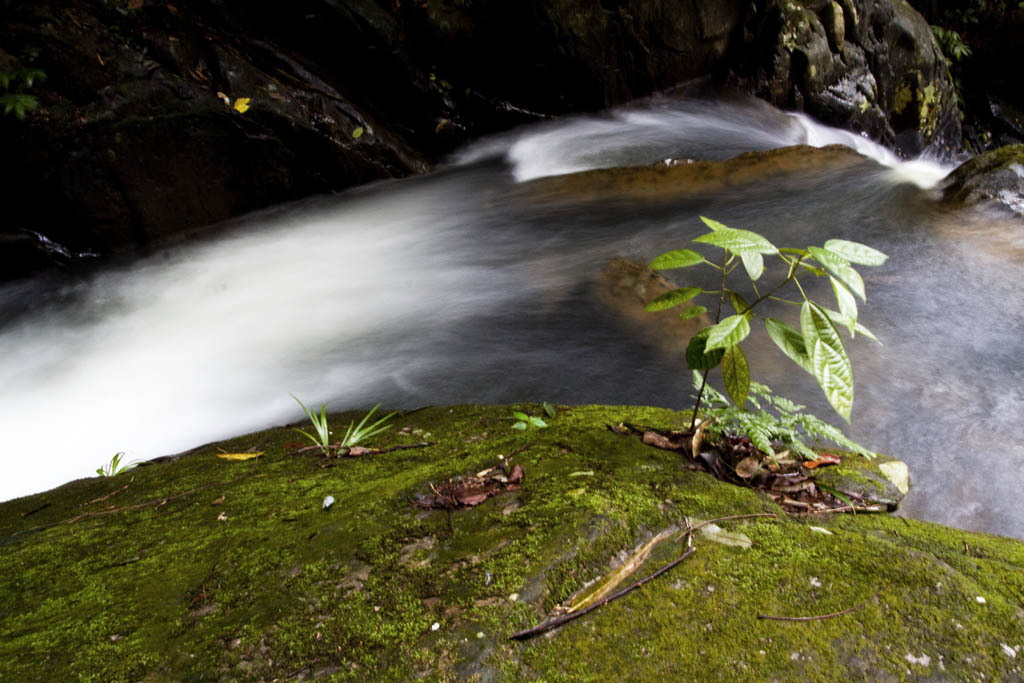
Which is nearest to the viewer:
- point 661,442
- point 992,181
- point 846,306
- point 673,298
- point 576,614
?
point 576,614

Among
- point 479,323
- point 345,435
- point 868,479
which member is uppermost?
point 345,435

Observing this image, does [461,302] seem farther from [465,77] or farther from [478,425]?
[465,77]

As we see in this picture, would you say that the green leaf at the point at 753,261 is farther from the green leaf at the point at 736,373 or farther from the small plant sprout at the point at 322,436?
the small plant sprout at the point at 322,436

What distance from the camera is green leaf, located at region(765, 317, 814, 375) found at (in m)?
1.59

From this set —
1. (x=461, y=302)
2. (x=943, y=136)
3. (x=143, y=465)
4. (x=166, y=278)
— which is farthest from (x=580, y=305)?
(x=943, y=136)

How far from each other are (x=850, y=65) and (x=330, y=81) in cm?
860

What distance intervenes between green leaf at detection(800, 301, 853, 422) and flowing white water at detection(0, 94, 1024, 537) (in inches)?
64.3

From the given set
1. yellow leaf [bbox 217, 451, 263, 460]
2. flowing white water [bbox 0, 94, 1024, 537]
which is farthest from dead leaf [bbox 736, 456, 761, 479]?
yellow leaf [bbox 217, 451, 263, 460]

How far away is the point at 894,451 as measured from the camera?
2.99 m

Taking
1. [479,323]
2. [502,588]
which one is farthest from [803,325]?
[479,323]

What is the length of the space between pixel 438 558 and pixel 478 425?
107cm

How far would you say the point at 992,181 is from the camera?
5.32 metres

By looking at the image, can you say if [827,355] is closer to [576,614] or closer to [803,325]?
[803,325]

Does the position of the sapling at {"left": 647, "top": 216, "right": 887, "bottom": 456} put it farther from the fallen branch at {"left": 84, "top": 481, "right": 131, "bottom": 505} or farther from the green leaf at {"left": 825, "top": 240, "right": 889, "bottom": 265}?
the fallen branch at {"left": 84, "top": 481, "right": 131, "bottom": 505}
